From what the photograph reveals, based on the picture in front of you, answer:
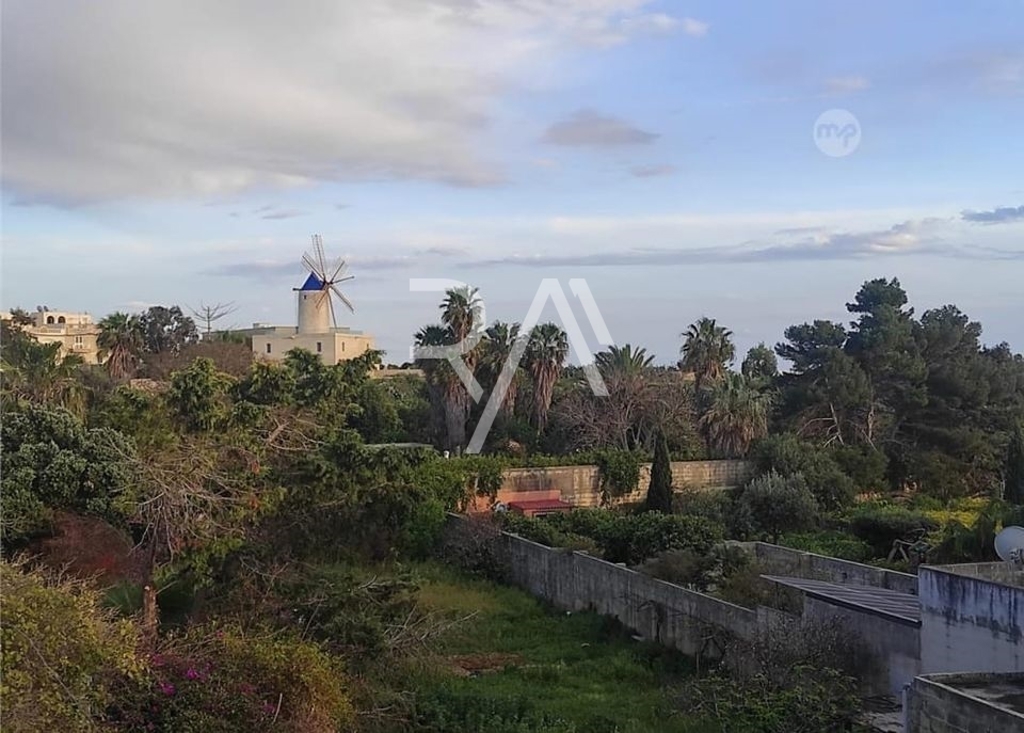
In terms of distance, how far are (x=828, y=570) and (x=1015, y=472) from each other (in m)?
13.8

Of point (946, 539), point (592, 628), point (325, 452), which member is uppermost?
point (325, 452)

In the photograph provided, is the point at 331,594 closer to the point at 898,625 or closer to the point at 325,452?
the point at 325,452

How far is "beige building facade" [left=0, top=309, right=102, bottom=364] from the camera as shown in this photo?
211 feet

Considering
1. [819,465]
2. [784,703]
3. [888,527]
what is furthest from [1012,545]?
[819,465]

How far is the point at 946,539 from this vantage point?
1936cm

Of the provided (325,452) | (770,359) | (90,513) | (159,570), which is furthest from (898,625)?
(770,359)

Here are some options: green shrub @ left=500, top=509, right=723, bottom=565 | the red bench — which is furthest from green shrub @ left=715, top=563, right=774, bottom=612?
the red bench

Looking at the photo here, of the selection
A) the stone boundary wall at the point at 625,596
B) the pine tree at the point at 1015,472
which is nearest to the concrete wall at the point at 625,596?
the stone boundary wall at the point at 625,596

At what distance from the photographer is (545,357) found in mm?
33781

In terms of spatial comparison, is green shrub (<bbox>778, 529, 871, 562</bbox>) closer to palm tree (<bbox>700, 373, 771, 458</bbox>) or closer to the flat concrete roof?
palm tree (<bbox>700, 373, 771, 458</bbox>)

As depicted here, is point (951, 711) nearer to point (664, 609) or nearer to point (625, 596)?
point (664, 609)

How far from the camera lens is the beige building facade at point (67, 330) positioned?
→ 2530 inches

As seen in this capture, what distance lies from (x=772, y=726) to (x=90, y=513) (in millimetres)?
13167

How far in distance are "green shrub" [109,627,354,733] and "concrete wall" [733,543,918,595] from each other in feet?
29.2
